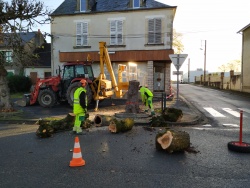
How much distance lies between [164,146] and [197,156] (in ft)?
2.71

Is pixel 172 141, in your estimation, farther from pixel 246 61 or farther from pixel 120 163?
pixel 246 61

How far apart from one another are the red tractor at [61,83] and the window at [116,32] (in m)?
6.95

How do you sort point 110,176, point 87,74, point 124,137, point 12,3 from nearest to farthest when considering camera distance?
point 110,176 < point 124,137 < point 12,3 < point 87,74

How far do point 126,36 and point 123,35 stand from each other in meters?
0.27

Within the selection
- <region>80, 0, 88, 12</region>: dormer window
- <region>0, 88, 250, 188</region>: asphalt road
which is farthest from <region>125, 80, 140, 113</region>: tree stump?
<region>80, 0, 88, 12</region>: dormer window

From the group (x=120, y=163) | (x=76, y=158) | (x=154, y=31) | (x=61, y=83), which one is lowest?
(x=120, y=163)

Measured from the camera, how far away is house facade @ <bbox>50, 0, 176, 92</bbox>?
2120 centimetres

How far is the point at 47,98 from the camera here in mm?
16078

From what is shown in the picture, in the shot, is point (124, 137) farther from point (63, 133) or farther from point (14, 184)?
point (14, 184)

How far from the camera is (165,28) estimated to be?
69.2ft

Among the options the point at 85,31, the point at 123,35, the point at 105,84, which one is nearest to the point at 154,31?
the point at 123,35

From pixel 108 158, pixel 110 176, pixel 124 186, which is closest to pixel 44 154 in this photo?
pixel 108 158

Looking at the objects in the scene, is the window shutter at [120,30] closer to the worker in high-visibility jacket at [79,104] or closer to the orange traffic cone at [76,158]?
the worker in high-visibility jacket at [79,104]

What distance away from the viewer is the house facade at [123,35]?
21203mm
